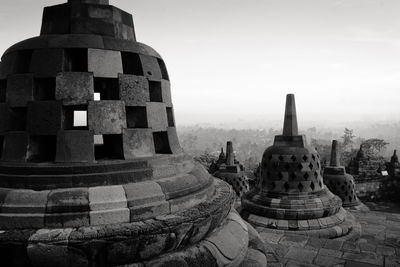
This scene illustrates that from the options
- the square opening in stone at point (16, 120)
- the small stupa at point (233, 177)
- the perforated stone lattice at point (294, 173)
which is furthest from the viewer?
the small stupa at point (233, 177)

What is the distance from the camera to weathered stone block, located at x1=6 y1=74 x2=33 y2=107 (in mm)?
2910

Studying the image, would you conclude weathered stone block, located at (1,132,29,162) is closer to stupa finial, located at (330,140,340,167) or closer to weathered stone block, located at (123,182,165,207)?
weathered stone block, located at (123,182,165,207)

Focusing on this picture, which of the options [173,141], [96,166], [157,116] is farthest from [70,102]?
[173,141]

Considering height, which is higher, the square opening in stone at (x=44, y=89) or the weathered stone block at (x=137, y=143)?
the square opening in stone at (x=44, y=89)

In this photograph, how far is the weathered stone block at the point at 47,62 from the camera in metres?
2.87

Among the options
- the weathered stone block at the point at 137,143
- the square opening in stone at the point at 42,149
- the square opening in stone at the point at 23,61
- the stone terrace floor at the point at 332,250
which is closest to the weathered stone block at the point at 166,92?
the weathered stone block at the point at 137,143

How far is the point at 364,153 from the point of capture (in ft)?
54.5

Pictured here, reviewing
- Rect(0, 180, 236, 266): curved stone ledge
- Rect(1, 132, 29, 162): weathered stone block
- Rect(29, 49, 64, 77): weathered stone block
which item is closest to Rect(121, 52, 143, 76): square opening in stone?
Rect(29, 49, 64, 77): weathered stone block

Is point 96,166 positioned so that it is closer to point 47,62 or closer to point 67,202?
point 67,202

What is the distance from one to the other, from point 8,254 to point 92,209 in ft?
2.10

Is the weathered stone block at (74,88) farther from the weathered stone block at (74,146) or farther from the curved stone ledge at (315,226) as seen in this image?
the curved stone ledge at (315,226)

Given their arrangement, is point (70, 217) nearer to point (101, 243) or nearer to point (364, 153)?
point (101, 243)

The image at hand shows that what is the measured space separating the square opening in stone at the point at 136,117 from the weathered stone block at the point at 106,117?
209 millimetres

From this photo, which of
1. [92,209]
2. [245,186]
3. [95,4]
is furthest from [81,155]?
[245,186]
